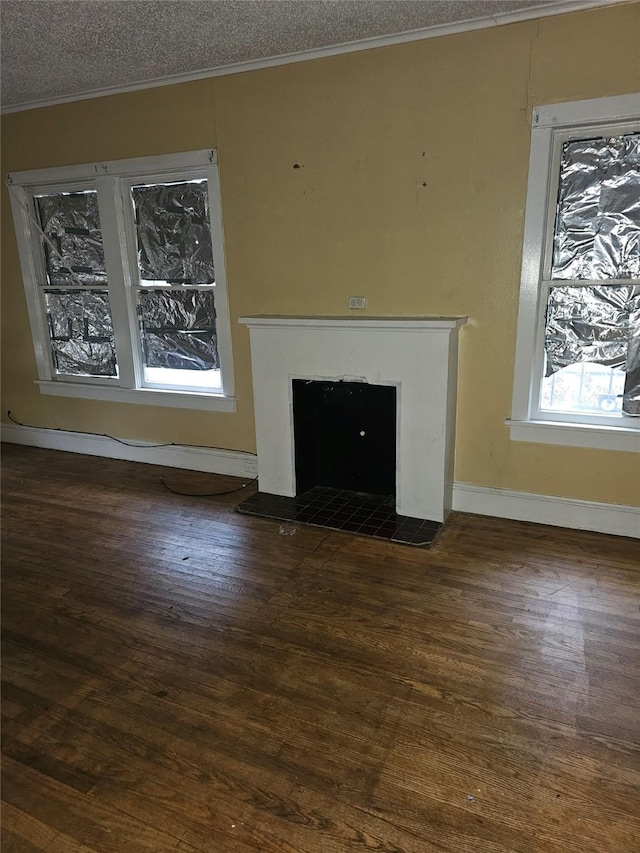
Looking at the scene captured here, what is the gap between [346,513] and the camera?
3.20 m

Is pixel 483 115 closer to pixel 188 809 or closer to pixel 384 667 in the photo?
pixel 384 667

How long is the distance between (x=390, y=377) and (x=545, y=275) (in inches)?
37.5

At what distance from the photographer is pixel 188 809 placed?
1.47 m

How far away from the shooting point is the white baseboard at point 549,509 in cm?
287

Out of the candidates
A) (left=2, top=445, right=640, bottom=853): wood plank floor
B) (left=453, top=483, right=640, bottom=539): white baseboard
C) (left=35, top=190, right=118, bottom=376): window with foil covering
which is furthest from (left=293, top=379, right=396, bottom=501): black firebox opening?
(left=35, top=190, right=118, bottom=376): window with foil covering

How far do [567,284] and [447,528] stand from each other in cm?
143

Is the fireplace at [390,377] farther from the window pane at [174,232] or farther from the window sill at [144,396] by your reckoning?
the window pane at [174,232]

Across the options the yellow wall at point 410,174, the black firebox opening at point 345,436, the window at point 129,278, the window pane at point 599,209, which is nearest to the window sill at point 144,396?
the window at point 129,278

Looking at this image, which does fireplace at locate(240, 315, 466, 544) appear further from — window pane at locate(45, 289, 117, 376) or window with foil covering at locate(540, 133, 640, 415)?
window pane at locate(45, 289, 117, 376)

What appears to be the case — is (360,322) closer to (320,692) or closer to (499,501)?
(499,501)

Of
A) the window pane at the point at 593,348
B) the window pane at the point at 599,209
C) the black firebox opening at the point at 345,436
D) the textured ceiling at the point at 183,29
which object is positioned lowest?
the black firebox opening at the point at 345,436

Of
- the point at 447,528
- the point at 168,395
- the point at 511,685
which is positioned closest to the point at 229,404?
the point at 168,395

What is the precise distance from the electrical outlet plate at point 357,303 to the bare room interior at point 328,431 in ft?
0.08

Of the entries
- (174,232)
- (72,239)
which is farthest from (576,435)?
(72,239)
